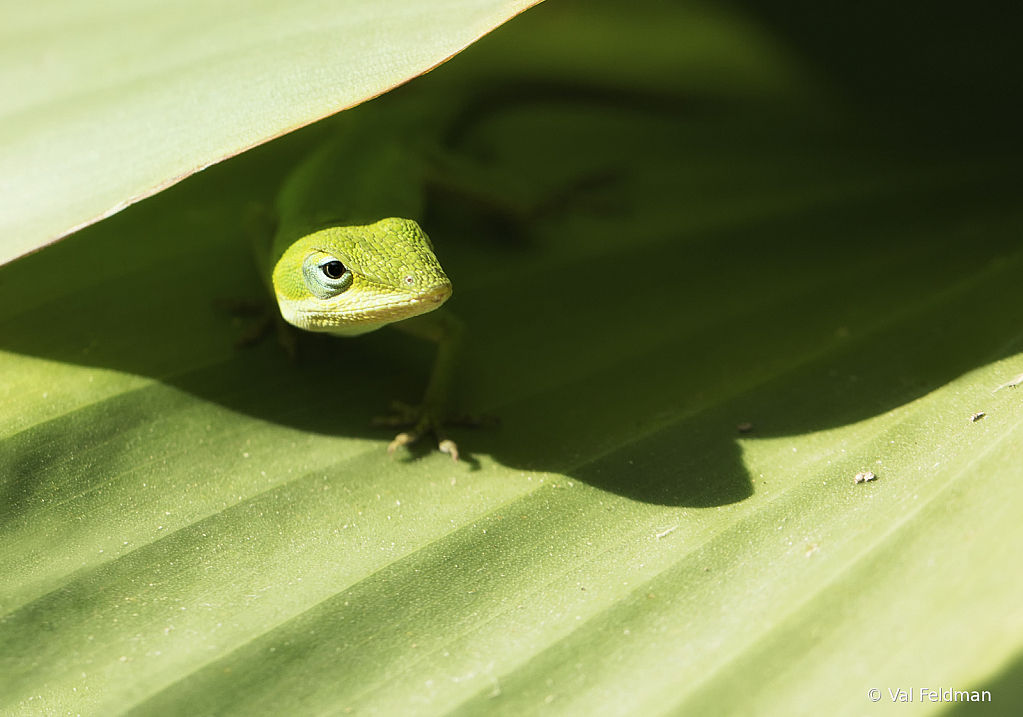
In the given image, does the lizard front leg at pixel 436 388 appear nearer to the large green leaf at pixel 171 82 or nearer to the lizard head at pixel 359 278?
the lizard head at pixel 359 278

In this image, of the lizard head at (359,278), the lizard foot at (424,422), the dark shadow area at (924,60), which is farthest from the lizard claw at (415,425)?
the dark shadow area at (924,60)

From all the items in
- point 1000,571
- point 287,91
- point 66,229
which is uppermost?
point 287,91

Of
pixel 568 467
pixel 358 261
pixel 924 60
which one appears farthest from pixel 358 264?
pixel 924 60

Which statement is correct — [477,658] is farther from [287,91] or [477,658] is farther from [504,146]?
[504,146]

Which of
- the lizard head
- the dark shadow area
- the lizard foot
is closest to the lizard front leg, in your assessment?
the lizard foot

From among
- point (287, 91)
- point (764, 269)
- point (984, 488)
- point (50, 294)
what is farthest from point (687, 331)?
point (50, 294)

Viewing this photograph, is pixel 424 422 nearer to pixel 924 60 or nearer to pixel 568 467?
pixel 568 467
